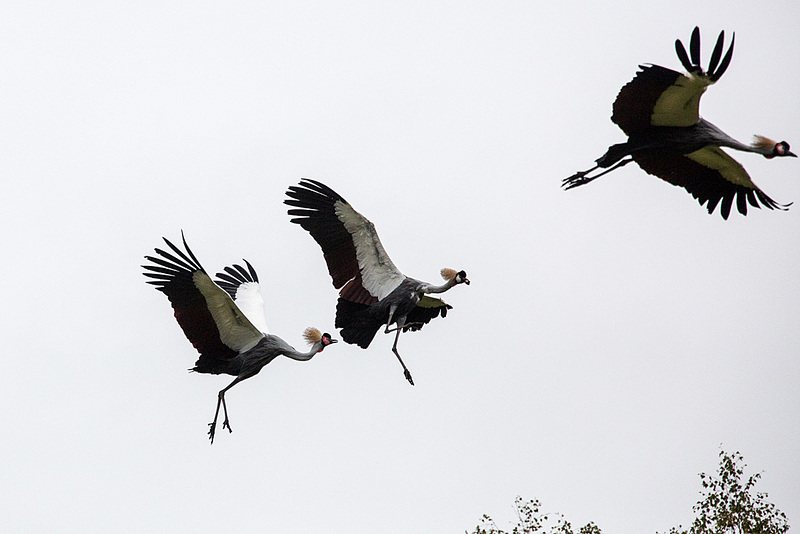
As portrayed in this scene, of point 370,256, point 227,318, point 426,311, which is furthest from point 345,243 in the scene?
point 426,311

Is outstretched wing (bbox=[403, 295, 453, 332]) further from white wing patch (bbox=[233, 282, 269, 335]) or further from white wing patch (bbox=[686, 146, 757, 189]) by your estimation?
white wing patch (bbox=[686, 146, 757, 189])

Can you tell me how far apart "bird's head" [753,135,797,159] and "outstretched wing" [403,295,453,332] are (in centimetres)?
871

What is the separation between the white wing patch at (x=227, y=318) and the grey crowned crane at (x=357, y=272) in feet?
5.63

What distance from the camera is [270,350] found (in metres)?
25.2

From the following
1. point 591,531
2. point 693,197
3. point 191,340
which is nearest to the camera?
point 693,197

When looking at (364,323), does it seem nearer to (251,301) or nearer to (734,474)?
(251,301)

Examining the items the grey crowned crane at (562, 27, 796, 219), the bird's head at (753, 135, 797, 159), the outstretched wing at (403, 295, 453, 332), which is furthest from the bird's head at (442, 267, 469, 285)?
the bird's head at (753, 135, 797, 159)

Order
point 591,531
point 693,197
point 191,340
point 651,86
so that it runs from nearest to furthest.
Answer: point 651,86
point 693,197
point 191,340
point 591,531

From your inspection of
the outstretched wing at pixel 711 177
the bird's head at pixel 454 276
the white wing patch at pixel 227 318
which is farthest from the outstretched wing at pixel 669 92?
the white wing patch at pixel 227 318

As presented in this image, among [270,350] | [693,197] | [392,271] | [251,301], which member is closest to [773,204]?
[693,197]

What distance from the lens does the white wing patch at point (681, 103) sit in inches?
792

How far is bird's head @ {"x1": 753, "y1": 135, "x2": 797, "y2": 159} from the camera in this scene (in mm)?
20828

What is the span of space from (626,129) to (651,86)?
99 cm

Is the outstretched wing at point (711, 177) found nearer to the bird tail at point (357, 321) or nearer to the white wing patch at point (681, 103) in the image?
the white wing patch at point (681, 103)
